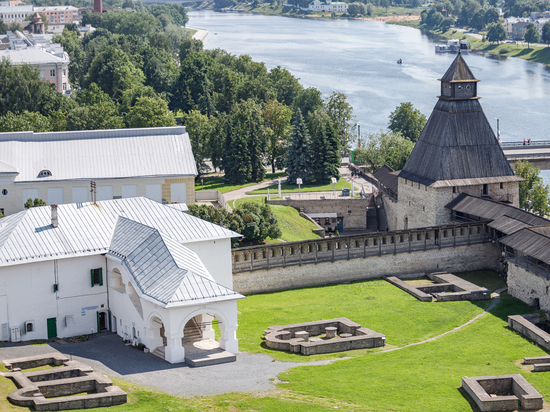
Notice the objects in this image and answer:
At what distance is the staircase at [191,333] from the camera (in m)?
34.4

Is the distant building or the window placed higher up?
the distant building

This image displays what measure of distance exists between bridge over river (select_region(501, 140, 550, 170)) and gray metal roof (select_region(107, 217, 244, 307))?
4015 centimetres

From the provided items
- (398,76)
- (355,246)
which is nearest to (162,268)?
(355,246)

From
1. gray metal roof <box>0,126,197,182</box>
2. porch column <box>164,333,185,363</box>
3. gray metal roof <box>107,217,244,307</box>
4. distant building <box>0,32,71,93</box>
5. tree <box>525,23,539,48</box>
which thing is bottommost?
porch column <box>164,333,185,363</box>

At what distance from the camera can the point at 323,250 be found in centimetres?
4581

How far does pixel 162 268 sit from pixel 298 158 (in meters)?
37.6

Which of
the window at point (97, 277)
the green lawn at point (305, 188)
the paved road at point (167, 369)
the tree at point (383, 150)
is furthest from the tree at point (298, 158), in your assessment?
the paved road at point (167, 369)

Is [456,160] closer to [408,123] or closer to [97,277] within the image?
[97,277]

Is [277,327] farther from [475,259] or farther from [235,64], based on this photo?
[235,64]

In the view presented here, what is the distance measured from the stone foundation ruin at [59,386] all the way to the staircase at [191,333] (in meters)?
4.91

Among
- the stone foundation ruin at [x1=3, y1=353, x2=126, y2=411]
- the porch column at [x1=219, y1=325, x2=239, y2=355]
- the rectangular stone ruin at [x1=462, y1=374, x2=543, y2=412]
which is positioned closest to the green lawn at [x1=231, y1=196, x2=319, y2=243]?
the porch column at [x1=219, y1=325, x2=239, y2=355]

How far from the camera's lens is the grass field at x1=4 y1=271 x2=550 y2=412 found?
93.4 ft

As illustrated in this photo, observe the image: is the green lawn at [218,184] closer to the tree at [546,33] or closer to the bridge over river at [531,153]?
the bridge over river at [531,153]

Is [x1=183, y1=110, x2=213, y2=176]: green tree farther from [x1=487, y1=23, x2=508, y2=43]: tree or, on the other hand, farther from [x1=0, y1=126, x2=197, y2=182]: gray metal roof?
[x1=487, y1=23, x2=508, y2=43]: tree
